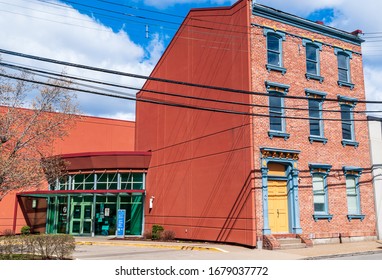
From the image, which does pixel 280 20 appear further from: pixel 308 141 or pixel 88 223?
pixel 88 223

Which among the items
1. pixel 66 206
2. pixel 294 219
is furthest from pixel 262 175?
pixel 66 206

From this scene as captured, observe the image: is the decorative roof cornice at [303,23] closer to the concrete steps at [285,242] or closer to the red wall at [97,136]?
the concrete steps at [285,242]

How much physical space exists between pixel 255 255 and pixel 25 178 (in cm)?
920

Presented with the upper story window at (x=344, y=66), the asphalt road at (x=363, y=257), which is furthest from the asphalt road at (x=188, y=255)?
the upper story window at (x=344, y=66)

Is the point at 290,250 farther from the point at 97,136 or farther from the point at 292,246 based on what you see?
the point at 97,136

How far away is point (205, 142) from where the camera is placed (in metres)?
22.3

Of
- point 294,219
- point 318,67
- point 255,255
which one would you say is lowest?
point 255,255

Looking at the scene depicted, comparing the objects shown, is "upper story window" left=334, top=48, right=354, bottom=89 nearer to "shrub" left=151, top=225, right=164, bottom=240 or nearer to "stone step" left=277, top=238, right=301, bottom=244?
"stone step" left=277, top=238, right=301, bottom=244

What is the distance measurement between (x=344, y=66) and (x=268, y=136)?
7598 mm

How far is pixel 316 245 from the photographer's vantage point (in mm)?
19266

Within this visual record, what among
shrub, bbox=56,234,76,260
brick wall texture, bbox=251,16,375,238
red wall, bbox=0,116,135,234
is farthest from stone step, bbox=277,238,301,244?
red wall, bbox=0,116,135,234

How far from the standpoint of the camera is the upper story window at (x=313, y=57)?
21.8 m

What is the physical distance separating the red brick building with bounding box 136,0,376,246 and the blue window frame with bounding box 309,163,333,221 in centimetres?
6

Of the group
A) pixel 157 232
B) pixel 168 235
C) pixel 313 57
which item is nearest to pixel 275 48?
pixel 313 57
